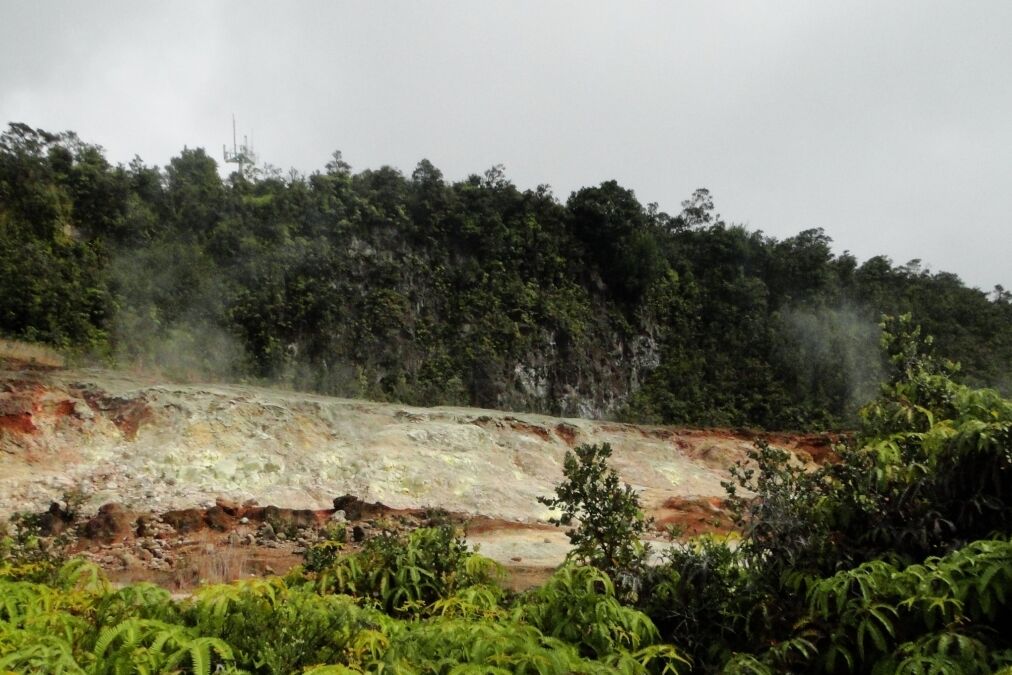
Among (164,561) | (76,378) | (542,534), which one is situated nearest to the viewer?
Result: (164,561)

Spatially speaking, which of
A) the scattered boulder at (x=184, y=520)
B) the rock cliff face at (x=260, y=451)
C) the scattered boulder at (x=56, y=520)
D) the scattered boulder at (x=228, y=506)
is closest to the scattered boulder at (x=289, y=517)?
the scattered boulder at (x=228, y=506)

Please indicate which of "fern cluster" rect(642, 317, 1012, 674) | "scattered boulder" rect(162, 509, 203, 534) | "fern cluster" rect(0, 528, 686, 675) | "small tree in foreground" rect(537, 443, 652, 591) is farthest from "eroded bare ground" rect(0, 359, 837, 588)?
"fern cluster" rect(0, 528, 686, 675)

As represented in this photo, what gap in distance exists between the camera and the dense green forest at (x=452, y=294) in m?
21.2

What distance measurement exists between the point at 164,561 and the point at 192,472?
354 cm

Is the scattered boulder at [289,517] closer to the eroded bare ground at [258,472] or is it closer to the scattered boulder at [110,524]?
the eroded bare ground at [258,472]

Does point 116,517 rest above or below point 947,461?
below

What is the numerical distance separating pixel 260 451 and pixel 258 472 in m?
0.59

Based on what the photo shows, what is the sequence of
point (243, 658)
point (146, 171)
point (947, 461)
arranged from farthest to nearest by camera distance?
point (146, 171), point (947, 461), point (243, 658)

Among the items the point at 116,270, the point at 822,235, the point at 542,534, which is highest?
the point at 822,235

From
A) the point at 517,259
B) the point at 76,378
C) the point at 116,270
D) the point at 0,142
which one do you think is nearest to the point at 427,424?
the point at 76,378

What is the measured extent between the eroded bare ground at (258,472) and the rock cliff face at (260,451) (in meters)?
0.03

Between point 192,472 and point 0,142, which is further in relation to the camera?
point 0,142

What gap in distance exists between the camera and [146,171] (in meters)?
24.4

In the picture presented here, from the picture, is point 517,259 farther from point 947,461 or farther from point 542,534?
point 947,461
